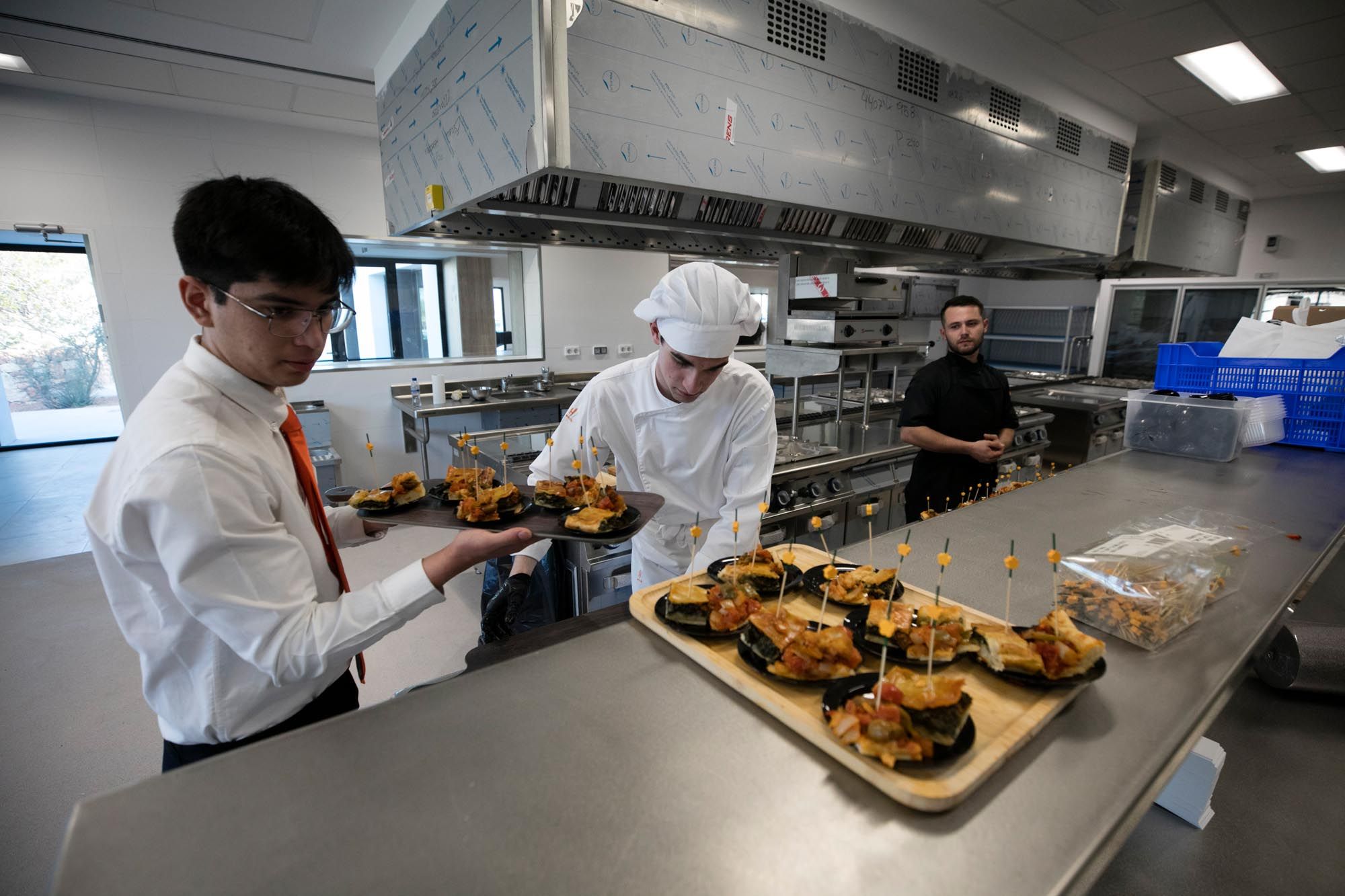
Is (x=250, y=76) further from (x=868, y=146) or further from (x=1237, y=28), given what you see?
(x=1237, y=28)

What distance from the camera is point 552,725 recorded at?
0.92 metres

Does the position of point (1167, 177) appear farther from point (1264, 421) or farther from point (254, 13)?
point (254, 13)

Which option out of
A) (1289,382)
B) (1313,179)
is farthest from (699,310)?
(1313,179)

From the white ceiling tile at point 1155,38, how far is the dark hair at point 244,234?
4310 mm

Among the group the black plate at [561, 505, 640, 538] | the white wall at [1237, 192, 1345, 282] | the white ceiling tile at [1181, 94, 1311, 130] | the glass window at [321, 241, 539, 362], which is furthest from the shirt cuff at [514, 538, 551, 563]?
the white wall at [1237, 192, 1345, 282]

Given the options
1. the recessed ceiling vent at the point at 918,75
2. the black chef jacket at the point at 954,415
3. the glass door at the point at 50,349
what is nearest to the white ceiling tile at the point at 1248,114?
the recessed ceiling vent at the point at 918,75

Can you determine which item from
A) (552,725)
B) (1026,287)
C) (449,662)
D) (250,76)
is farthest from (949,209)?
(1026,287)

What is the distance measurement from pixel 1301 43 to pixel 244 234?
211 inches

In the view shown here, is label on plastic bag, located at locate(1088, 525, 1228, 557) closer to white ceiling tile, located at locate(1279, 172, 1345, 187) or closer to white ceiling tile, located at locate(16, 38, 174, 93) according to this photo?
white ceiling tile, located at locate(16, 38, 174, 93)

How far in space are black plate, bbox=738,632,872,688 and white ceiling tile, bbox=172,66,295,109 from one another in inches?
196

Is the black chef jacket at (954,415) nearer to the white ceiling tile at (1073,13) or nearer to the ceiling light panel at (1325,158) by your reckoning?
the white ceiling tile at (1073,13)

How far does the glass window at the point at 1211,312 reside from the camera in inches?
263

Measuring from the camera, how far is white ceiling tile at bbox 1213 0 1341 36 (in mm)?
2996

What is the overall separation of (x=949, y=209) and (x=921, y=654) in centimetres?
318
